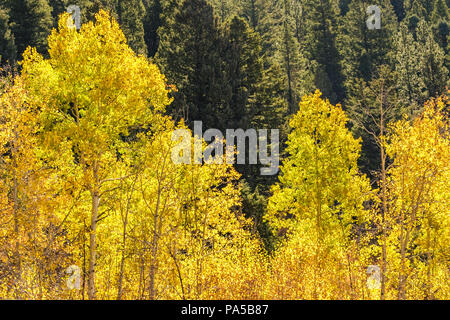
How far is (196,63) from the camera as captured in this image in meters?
39.6

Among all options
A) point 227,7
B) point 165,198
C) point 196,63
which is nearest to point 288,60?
point 227,7

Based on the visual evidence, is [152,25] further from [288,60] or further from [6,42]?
[6,42]

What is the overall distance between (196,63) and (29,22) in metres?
18.1

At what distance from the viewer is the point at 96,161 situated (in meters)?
16.0

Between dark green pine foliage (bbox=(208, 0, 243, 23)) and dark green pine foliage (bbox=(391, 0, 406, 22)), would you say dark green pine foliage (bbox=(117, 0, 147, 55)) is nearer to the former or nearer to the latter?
dark green pine foliage (bbox=(208, 0, 243, 23))

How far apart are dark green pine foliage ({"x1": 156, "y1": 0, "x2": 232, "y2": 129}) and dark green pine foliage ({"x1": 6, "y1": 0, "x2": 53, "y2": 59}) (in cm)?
1227

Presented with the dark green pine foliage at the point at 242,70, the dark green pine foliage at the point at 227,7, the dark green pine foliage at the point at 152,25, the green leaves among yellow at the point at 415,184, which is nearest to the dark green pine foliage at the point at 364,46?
the dark green pine foliage at the point at 227,7

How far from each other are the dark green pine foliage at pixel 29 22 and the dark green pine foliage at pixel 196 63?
483 inches

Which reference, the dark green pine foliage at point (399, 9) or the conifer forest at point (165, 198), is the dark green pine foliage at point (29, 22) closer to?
the conifer forest at point (165, 198)

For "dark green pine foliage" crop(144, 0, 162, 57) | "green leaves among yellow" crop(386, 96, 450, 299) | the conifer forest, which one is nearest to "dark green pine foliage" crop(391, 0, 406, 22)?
"dark green pine foliage" crop(144, 0, 162, 57)

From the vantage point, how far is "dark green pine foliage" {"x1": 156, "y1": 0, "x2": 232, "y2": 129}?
37156 mm

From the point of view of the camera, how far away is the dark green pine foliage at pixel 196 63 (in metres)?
37.2
